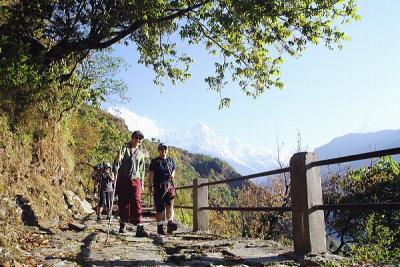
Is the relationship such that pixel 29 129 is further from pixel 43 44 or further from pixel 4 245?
pixel 4 245

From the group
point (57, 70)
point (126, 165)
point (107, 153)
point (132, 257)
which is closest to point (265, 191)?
point (107, 153)

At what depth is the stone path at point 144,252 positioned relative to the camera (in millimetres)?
5730

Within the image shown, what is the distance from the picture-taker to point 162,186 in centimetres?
998

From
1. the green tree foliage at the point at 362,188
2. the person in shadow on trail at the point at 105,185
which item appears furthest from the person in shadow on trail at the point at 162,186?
the green tree foliage at the point at 362,188

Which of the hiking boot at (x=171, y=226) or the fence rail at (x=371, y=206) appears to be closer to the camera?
the fence rail at (x=371, y=206)

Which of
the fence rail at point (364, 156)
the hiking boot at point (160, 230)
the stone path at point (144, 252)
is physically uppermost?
the fence rail at point (364, 156)

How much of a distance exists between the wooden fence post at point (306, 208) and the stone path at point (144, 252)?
0.33m

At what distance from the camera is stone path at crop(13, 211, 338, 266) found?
573 centimetres

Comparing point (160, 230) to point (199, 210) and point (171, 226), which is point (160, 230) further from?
point (199, 210)

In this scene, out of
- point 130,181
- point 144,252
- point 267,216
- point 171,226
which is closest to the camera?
point 144,252

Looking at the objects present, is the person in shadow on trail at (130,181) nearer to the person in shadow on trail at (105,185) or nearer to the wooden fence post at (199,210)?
the wooden fence post at (199,210)

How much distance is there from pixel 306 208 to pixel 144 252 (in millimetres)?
2777

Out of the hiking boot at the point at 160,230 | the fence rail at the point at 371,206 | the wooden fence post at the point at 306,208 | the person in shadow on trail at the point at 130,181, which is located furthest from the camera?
the hiking boot at the point at 160,230

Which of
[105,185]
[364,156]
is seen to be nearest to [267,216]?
[105,185]
